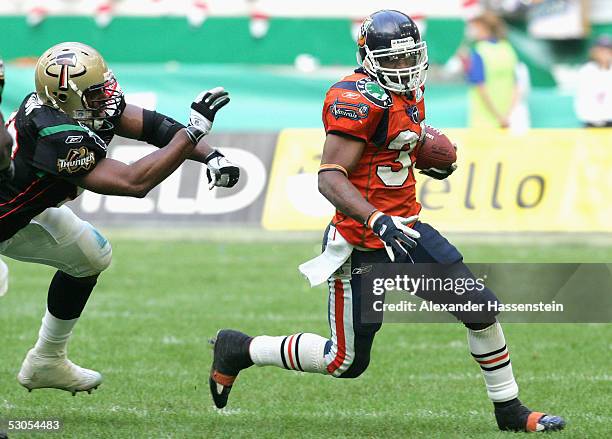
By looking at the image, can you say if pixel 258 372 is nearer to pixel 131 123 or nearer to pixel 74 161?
pixel 131 123

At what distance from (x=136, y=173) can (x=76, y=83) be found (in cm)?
42

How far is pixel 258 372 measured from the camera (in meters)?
6.35

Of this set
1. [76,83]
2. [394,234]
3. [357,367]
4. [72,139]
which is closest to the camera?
[394,234]

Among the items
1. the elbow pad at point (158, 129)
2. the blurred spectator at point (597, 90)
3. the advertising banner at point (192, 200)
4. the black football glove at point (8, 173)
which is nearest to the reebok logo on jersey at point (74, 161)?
the black football glove at point (8, 173)

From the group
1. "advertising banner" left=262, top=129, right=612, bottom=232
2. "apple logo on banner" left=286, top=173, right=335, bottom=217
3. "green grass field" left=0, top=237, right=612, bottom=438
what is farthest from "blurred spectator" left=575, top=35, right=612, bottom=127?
"green grass field" left=0, top=237, right=612, bottom=438

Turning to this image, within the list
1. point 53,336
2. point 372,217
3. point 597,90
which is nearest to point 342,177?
point 372,217

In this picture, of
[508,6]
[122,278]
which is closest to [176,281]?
[122,278]

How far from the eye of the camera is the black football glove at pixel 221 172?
16.6 ft

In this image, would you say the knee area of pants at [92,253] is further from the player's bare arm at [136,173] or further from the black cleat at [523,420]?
the black cleat at [523,420]

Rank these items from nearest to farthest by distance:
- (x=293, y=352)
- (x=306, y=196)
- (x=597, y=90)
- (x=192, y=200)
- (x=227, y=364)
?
(x=293, y=352), (x=227, y=364), (x=306, y=196), (x=192, y=200), (x=597, y=90)

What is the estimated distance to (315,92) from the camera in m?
13.0

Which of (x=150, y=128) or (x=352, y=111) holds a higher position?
(x=352, y=111)

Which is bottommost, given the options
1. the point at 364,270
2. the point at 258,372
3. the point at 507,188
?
the point at 507,188

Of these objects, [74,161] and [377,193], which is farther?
[377,193]
